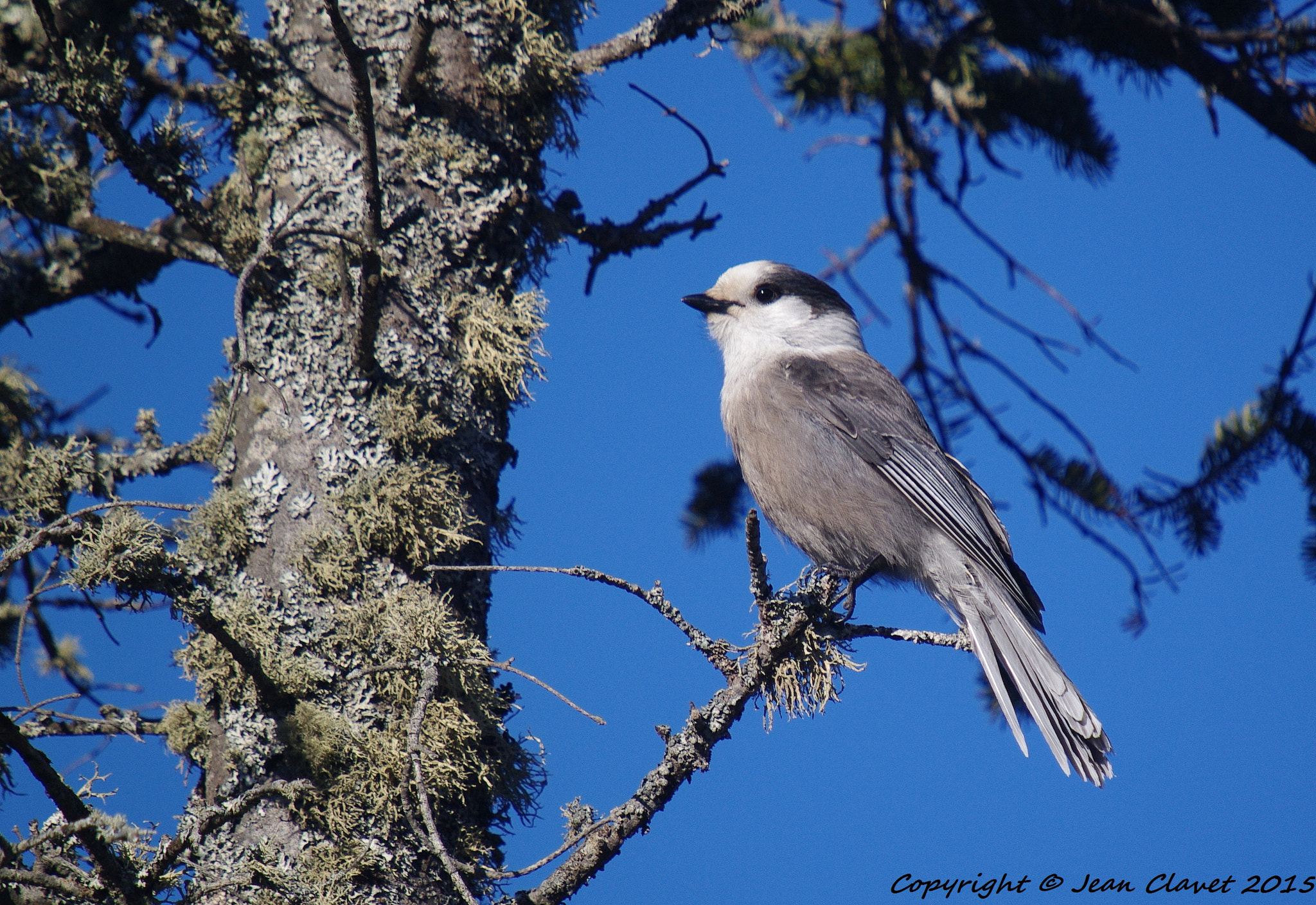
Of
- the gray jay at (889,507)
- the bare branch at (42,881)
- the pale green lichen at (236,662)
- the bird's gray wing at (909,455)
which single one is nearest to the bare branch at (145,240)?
the pale green lichen at (236,662)

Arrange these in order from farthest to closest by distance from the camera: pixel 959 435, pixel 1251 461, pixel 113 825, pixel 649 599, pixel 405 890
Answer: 1. pixel 959 435
2. pixel 1251 461
3. pixel 405 890
4. pixel 649 599
5. pixel 113 825

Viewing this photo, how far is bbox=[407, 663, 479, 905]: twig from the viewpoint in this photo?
1.57m

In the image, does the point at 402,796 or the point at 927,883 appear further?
the point at 927,883

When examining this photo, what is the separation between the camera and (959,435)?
3.32 meters

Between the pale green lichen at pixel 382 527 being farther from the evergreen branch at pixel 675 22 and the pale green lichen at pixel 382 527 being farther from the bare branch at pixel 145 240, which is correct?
the evergreen branch at pixel 675 22

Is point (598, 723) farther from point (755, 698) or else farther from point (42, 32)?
point (42, 32)

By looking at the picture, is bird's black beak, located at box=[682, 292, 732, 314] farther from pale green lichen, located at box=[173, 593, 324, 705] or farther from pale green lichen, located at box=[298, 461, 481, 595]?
pale green lichen, located at box=[173, 593, 324, 705]

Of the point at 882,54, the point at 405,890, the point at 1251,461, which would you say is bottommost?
the point at 405,890

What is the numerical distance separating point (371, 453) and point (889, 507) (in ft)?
5.33

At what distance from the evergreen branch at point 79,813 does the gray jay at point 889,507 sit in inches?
69.6

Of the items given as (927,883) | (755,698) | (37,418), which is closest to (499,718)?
(755,698)

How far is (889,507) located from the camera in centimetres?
306

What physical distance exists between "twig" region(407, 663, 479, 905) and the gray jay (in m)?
1.25

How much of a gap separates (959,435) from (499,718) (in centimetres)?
191
